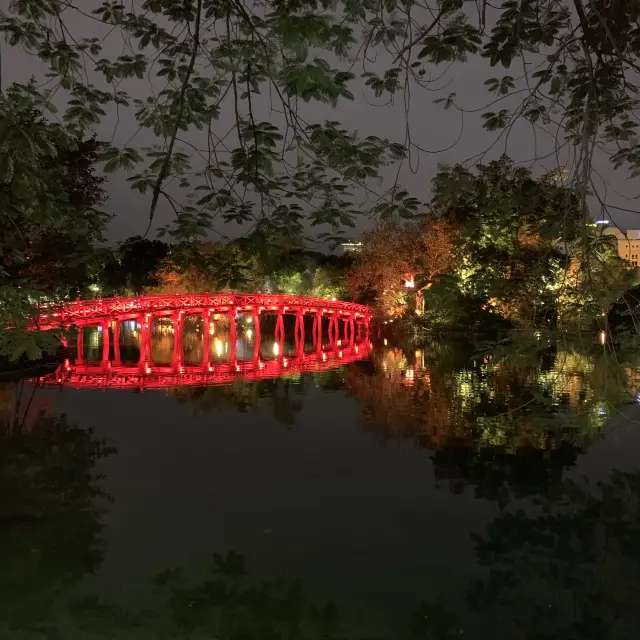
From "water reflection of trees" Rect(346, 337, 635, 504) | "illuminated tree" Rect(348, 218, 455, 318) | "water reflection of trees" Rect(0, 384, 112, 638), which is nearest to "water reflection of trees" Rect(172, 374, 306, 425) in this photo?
"water reflection of trees" Rect(346, 337, 635, 504)

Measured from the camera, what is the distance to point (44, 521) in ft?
18.7

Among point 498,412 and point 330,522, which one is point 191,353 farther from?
point 330,522

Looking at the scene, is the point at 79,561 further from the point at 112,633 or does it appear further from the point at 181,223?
the point at 181,223

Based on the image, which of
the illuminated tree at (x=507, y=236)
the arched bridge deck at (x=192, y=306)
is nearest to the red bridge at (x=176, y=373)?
the arched bridge deck at (x=192, y=306)

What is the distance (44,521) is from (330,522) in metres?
2.37

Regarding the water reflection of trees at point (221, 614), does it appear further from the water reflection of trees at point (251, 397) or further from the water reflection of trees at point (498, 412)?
the water reflection of trees at point (251, 397)

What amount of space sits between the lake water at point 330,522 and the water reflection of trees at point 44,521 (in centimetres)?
2

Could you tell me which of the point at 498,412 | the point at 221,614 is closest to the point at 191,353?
the point at 498,412

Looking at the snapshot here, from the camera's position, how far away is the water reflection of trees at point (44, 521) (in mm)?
4254

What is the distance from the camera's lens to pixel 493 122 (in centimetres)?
440

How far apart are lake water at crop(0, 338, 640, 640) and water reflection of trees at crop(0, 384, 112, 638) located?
0.07 feet

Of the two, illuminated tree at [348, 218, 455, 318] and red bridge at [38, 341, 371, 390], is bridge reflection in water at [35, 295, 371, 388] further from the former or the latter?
illuminated tree at [348, 218, 455, 318]

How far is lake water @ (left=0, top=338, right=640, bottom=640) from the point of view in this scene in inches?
162

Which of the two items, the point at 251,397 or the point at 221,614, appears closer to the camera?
the point at 221,614
